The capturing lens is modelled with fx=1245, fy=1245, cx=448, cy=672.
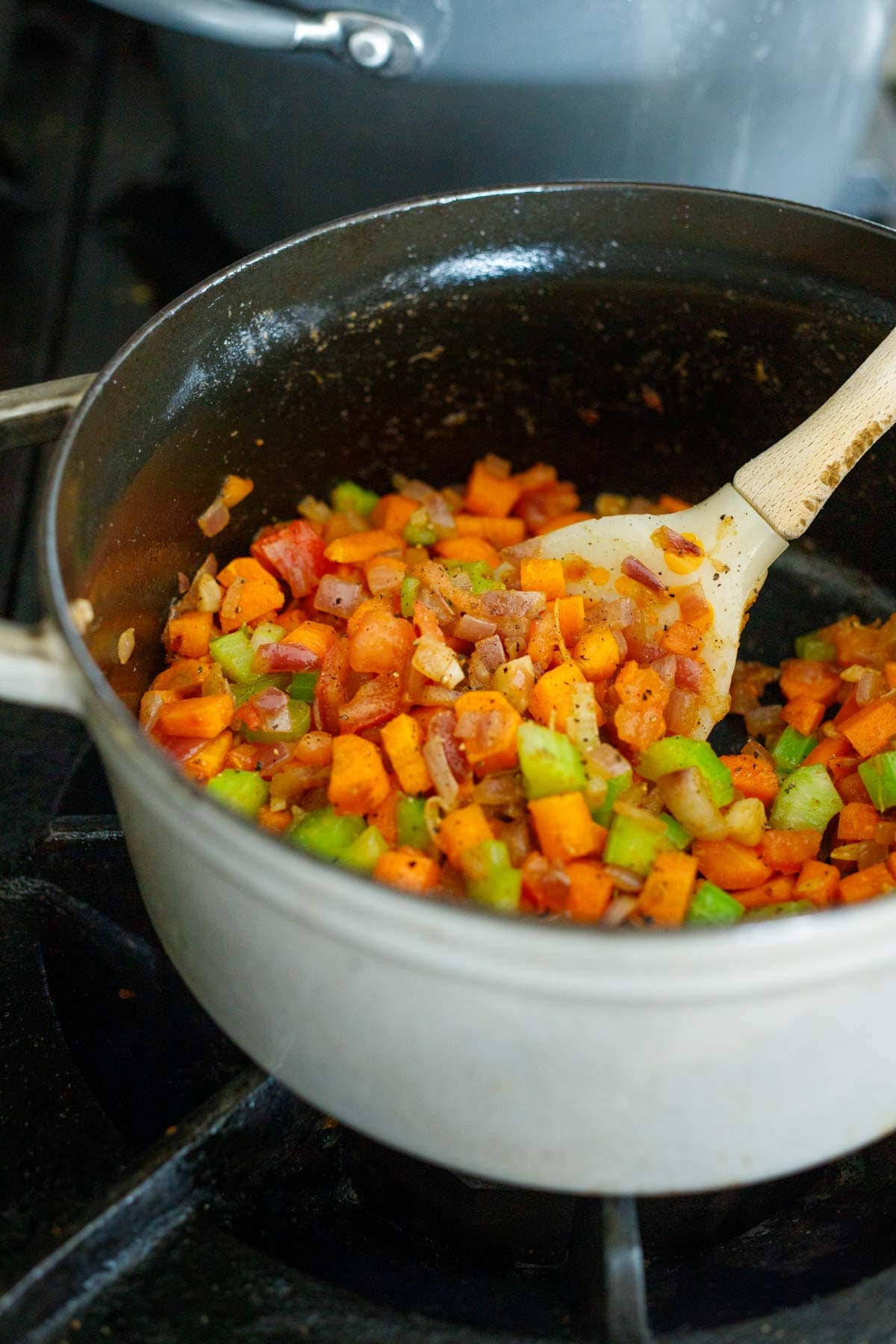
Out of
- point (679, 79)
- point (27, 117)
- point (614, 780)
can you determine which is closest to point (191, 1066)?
point (614, 780)

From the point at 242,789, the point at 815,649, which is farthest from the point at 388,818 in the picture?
the point at 815,649

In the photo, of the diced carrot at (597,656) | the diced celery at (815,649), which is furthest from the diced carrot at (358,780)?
the diced celery at (815,649)

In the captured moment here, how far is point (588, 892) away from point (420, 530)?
513 mm

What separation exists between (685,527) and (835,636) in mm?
222

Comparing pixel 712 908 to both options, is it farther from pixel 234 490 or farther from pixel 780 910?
pixel 234 490

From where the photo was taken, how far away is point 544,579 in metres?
1.16

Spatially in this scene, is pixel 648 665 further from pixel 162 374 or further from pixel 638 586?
pixel 162 374

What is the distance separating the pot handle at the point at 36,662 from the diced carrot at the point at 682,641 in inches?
23.2

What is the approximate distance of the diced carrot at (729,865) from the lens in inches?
40.3

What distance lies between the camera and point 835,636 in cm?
A: 129

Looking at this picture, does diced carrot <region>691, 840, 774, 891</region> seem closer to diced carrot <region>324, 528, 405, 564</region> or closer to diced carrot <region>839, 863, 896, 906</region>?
diced carrot <region>839, 863, 896, 906</region>

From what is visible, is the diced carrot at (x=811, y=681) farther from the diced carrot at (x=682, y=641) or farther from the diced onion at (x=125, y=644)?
the diced onion at (x=125, y=644)

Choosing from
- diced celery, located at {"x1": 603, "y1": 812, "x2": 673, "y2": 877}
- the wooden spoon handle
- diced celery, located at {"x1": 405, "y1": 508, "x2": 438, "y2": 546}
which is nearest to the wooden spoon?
the wooden spoon handle

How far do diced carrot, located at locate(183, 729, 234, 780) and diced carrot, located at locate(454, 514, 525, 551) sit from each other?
374 mm
